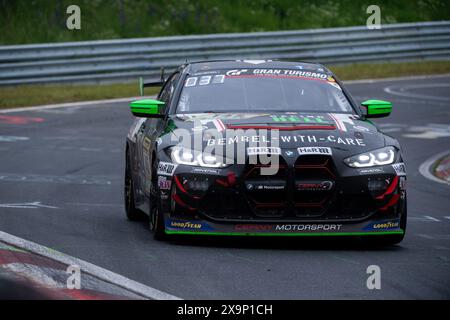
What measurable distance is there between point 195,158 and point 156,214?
61 centimetres

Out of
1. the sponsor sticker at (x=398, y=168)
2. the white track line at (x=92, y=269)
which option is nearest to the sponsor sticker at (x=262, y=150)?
the sponsor sticker at (x=398, y=168)

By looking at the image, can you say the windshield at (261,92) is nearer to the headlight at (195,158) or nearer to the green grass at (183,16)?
the headlight at (195,158)

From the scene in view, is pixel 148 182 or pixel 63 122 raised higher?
pixel 148 182

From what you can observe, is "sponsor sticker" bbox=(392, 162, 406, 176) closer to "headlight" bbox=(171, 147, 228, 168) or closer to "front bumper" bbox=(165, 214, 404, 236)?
"front bumper" bbox=(165, 214, 404, 236)

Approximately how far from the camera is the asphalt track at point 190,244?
7516 millimetres

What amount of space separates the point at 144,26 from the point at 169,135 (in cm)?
2192

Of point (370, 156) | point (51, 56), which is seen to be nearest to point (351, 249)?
point (370, 156)

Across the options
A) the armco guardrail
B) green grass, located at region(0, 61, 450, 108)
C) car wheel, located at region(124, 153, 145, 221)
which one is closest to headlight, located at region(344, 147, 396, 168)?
car wheel, located at region(124, 153, 145, 221)

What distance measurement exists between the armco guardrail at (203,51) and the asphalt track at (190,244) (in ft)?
23.2

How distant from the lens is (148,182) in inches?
392

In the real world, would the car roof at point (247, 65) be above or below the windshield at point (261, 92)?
above
